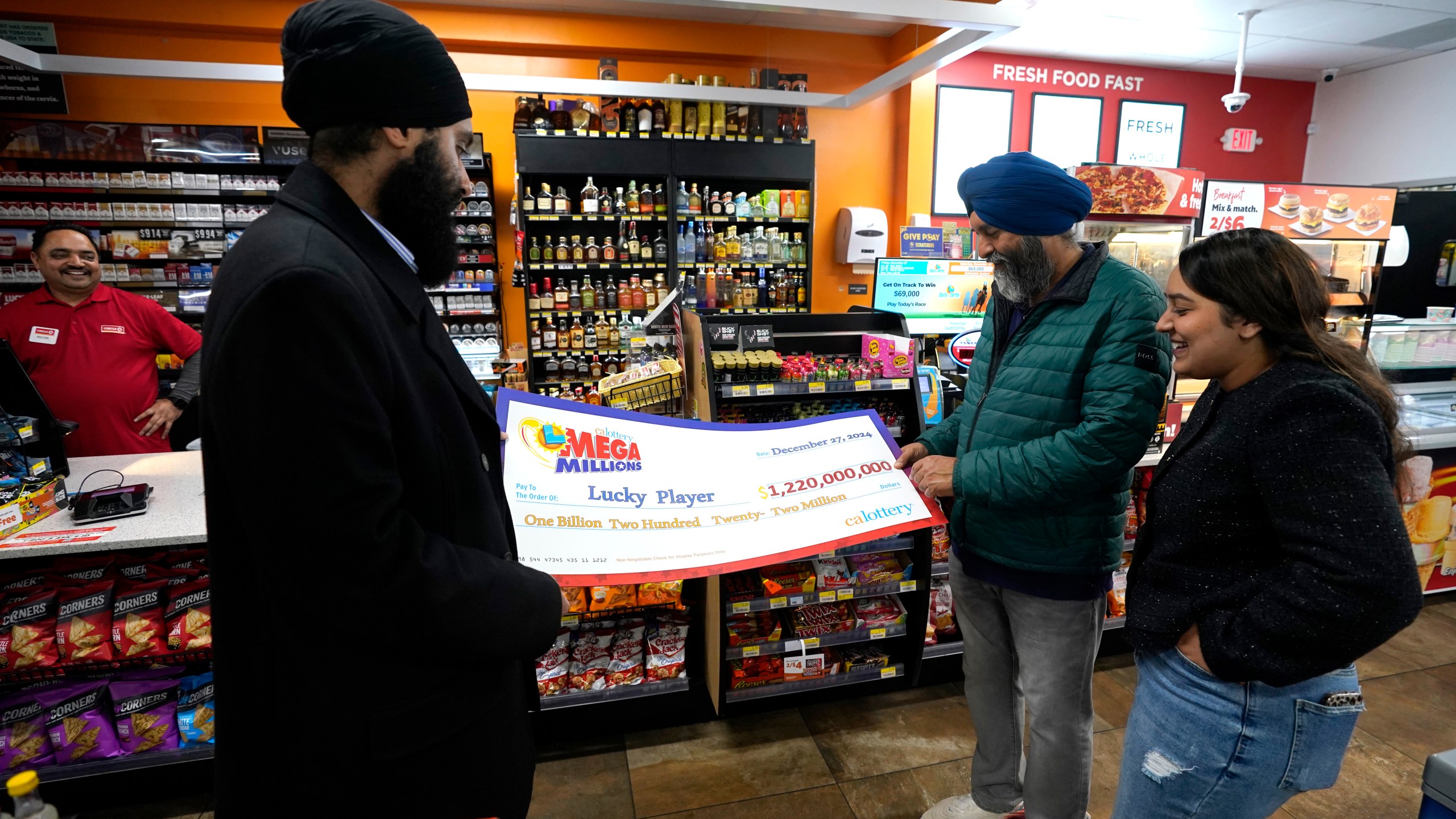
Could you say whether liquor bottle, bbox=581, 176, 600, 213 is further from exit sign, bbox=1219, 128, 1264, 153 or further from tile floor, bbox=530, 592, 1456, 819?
exit sign, bbox=1219, 128, 1264, 153

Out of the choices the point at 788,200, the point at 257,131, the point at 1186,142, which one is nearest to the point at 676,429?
the point at 788,200

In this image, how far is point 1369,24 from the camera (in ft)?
23.1

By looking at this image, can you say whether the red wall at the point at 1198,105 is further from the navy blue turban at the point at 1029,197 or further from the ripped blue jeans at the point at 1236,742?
the ripped blue jeans at the point at 1236,742

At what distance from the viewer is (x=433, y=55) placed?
978mm

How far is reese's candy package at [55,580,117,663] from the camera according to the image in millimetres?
2244

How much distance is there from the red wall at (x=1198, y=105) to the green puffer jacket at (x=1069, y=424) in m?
7.19

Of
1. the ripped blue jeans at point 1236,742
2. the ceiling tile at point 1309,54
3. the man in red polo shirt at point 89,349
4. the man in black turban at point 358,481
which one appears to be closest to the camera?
the man in black turban at point 358,481

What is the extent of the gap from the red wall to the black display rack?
9.98 feet

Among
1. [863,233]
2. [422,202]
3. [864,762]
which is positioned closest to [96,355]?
[422,202]

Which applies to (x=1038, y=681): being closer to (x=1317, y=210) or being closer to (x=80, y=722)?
(x=80, y=722)

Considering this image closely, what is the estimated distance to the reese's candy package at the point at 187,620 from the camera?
92.4 inches

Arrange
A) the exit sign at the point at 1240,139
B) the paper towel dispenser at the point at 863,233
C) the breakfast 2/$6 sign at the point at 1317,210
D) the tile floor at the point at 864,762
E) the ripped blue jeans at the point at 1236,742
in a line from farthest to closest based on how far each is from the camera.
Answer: the exit sign at the point at 1240,139 < the paper towel dispenser at the point at 863,233 < the breakfast 2/$6 sign at the point at 1317,210 < the tile floor at the point at 864,762 < the ripped blue jeans at the point at 1236,742

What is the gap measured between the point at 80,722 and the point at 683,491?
7.45 feet

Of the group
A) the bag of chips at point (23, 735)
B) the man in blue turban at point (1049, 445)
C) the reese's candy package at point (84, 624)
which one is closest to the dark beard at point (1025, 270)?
the man in blue turban at point (1049, 445)
